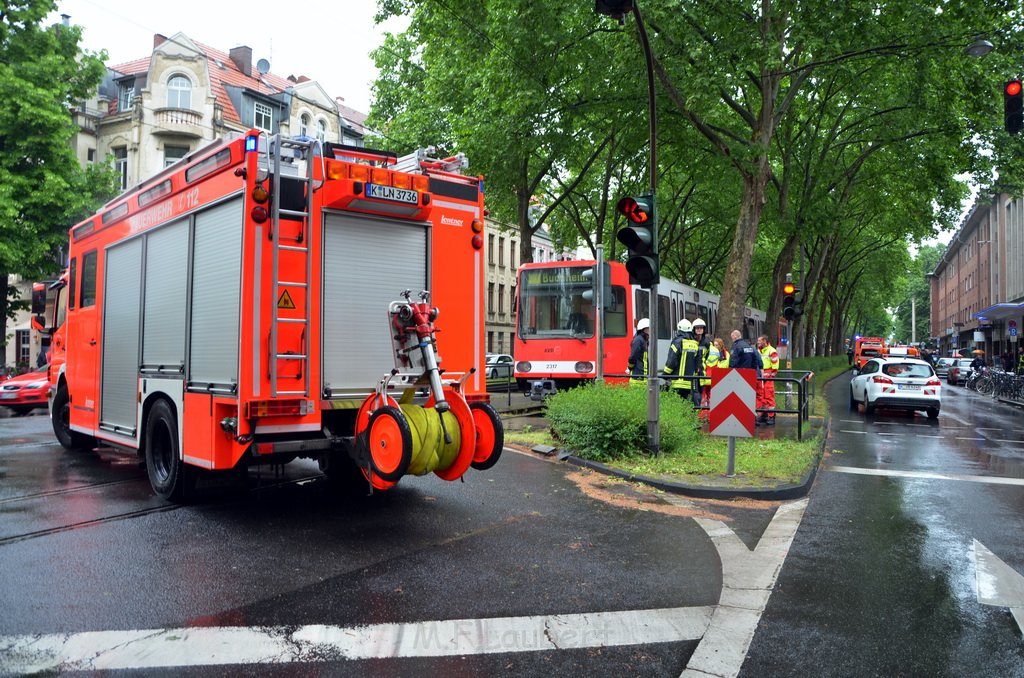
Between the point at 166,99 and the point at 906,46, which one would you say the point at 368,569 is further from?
the point at 166,99

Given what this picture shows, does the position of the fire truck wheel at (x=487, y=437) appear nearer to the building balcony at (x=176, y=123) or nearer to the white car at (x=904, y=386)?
the white car at (x=904, y=386)

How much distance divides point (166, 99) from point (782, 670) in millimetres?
36758

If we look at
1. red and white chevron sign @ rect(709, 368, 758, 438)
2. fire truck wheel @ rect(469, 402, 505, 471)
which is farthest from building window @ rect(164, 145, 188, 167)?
fire truck wheel @ rect(469, 402, 505, 471)

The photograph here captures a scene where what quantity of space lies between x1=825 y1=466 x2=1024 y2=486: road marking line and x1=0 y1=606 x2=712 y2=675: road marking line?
6.47 metres

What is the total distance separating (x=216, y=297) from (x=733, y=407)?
5.39 meters

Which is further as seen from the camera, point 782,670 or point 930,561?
point 930,561

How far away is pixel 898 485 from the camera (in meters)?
8.89

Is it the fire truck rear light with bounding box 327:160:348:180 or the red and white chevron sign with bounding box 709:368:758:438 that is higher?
the fire truck rear light with bounding box 327:160:348:180

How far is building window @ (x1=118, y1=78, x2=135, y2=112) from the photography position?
36094 millimetres

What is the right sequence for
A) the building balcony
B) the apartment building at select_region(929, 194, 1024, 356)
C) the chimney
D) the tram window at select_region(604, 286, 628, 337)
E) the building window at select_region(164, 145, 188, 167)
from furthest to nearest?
the apartment building at select_region(929, 194, 1024, 356)
the chimney
the building window at select_region(164, 145, 188, 167)
the building balcony
the tram window at select_region(604, 286, 628, 337)

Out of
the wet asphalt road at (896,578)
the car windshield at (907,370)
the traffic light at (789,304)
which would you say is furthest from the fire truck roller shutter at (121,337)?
Result: the car windshield at (907,370)

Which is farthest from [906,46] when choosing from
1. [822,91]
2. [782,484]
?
[782,484]

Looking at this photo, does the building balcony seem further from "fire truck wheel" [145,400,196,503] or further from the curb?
the curb

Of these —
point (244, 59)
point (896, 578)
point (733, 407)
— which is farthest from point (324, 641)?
point (244, 59)
